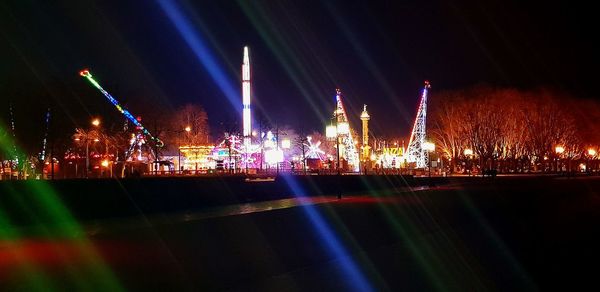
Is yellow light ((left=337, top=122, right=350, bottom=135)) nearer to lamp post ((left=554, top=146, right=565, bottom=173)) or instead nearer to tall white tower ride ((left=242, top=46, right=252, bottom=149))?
tall white tower ride ((left=242, top=46, right=252, bottom=149))

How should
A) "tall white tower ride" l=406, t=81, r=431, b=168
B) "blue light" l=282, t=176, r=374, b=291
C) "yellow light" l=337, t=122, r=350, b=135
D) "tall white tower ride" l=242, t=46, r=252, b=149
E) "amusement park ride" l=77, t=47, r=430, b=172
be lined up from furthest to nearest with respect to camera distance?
"tall white tower ride" l=242, t=46, r=252, b=149 < "yellow light" l=337, t=122, r=350, b=135 < "tall white tower ride" l=406, t=81, r=431, b=168 < "amusement park ride" l=77, t=47, r=430, b=172 < "blue light" l=282, t=176, r=374, b=291

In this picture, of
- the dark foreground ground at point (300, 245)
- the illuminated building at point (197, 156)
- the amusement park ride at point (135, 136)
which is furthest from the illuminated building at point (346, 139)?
the dark foreground ground at point (300, 245)

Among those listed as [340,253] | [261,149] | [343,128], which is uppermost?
[343,128]

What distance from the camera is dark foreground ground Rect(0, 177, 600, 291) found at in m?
11.6

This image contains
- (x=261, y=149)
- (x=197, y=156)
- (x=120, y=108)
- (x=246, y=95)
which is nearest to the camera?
(x=120, y=108)

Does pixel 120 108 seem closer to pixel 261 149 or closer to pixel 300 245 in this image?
pixel 261 149

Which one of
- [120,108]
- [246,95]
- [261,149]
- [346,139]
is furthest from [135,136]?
[346,139]

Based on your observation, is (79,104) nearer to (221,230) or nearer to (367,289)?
(221,230)

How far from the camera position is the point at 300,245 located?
1666cm

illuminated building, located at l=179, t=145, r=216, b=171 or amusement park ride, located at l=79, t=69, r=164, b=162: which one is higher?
amusement park ride, located at l=79, t=69, r=164, b=162

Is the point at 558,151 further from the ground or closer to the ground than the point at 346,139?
closer to the ground

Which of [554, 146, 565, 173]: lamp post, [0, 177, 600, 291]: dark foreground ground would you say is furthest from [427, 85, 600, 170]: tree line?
[0, 177, 600, 291]: dark foreground ground

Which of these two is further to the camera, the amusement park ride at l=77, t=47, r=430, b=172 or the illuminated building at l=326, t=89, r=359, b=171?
the illuminated building at l=326, t=89, r=359, b=171

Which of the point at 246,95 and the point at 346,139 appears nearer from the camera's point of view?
the point at 346,139
